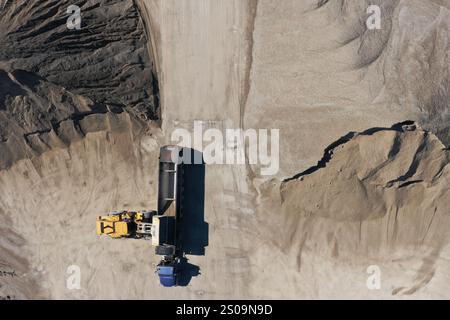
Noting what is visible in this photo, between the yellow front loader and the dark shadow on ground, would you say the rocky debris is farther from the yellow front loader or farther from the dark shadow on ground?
the yellow front loader

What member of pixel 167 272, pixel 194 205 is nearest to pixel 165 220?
pixel 194 205

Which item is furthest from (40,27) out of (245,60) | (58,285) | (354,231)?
(354,231)

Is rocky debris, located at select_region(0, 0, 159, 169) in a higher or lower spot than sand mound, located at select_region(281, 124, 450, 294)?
higher

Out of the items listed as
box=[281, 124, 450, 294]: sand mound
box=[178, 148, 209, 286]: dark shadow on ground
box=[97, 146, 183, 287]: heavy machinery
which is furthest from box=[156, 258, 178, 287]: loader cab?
box=[281, 124, 450, 294]: sand mound

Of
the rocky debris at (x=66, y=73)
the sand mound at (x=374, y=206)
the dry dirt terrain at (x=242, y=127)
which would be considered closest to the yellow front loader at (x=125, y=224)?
the dry dirt terrain at (x=242, y=127)

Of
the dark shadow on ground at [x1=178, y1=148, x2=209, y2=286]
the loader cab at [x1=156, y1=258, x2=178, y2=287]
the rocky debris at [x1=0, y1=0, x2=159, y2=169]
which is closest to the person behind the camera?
the rocky debris at [x1=0, y1=0, x2=159, y2=169]

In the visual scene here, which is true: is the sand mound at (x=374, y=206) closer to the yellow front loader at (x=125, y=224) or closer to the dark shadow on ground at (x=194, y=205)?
the dark shadow on ground at (x=194, y=205)
